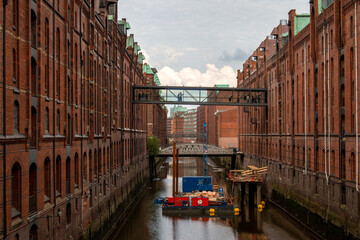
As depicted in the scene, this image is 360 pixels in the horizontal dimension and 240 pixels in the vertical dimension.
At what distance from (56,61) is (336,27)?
1925cm

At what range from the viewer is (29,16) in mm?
17250

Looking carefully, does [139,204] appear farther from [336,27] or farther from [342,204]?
[336,27]

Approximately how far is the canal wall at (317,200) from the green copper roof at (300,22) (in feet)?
45.9

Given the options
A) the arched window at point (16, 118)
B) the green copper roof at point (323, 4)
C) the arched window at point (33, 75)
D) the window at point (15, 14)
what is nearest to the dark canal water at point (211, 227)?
the arched window at point (33, 75)

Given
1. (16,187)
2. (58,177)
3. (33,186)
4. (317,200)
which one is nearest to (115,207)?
(58,177)

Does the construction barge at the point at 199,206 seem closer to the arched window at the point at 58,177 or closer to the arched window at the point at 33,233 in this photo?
the arched window at the point at 58,177

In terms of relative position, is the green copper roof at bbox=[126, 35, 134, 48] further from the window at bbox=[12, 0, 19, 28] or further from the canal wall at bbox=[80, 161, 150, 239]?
the window at bbox=[12, 0, 19, 28]

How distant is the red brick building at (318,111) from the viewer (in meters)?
27.3

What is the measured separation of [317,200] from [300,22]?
63.4 feet

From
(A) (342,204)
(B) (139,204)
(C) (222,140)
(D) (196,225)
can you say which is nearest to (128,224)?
(D) (196,225)

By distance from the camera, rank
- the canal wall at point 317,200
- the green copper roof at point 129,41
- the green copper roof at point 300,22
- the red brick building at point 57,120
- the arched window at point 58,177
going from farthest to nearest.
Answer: the green copper roof at point 129,41, the green copper roof at point 300,22, the canal wall at point 317,200, the arched window at point 58,177, the red brick building at point 57,120

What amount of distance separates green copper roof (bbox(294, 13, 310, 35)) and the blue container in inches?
773

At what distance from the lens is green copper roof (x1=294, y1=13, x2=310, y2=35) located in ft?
141

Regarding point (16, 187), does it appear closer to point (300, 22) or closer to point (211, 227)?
point (211, 227)
